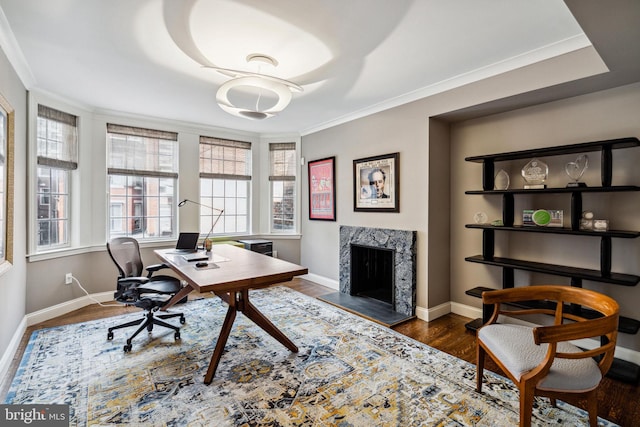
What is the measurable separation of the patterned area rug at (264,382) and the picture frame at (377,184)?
149 centimetres

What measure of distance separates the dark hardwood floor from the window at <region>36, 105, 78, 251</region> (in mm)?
899

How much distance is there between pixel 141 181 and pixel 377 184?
3.28m

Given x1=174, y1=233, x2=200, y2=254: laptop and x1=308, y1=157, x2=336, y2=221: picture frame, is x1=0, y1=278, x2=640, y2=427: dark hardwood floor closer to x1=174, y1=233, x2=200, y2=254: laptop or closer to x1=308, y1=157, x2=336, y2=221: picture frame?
x1=174, y1=233, x2=200, y2=254: laptop

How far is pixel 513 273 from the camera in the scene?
9.98 feet

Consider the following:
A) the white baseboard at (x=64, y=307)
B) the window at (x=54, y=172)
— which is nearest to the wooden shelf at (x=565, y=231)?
the white baseboard at (x=64, y=307)

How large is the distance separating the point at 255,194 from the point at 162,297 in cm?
268

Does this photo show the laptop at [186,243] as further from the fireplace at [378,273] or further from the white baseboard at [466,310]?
the white baseboard at [466,310]

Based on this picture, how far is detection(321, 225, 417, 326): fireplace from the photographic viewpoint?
3.47 meters

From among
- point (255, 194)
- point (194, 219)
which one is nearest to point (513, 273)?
point (255, 194)

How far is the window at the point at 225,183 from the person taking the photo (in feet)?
16.0

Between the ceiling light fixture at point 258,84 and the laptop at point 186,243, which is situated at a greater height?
the ceiling light fixture at point 258,84

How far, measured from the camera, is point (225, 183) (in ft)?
16.7

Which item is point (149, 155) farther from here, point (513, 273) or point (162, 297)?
point (513, 273)

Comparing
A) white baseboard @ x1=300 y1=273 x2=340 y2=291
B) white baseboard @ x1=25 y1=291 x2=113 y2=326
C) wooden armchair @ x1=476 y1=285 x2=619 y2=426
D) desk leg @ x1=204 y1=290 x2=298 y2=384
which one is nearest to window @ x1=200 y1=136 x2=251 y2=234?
white baseboard @ x1=300 y1=273 x2=340 y2=291
